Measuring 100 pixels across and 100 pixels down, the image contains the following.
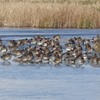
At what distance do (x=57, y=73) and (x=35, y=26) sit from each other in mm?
11732

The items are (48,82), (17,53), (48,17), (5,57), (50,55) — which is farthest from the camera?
(48,17)

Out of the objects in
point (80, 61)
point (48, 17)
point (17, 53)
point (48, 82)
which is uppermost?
point (48, 82)

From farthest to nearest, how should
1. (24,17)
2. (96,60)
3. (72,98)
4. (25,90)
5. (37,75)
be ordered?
(24,17), (96,60), (37,75), (25,90), (72,98)

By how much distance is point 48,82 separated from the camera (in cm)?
1449

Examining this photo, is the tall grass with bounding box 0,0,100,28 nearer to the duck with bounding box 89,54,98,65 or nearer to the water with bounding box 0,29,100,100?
the duck with bounding box 89,54,98,65

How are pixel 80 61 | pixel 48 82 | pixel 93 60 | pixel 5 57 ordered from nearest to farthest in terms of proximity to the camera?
1. pixel 48 82
2. pixel 80 61
3. pixel 93 60
4. pixel 5 57

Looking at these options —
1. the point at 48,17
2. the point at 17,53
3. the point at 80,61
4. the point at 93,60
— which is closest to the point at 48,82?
the point at 80,61

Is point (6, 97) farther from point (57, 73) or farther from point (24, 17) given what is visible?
point (24, 17)

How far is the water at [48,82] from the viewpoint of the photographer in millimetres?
12961

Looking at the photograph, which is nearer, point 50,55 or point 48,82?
point 48,82

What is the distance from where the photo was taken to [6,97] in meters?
12.7

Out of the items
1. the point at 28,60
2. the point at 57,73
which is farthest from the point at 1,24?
the point at 57,73

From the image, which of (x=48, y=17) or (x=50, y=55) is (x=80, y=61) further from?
(x=48, y=17)

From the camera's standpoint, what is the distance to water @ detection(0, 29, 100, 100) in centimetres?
1296
